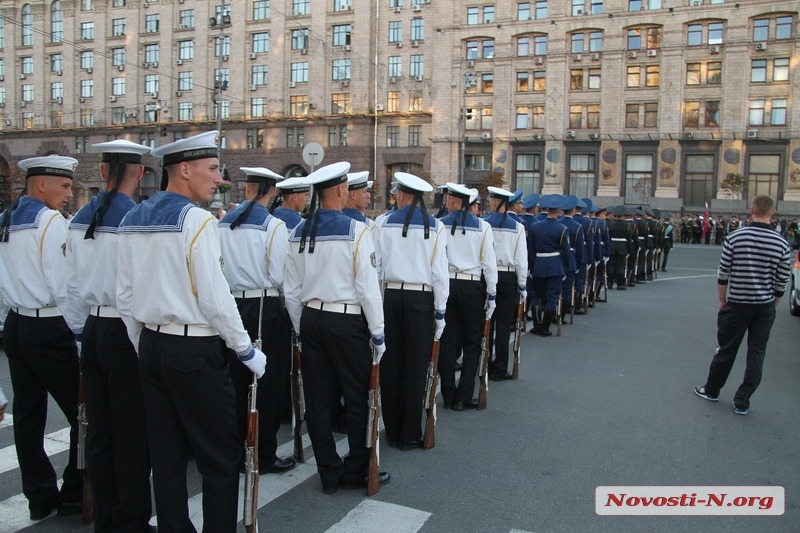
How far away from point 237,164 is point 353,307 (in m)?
55.3

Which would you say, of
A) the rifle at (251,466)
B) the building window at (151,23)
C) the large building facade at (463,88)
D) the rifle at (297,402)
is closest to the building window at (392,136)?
the large building facade at (463,88)

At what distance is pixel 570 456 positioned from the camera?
5.59m

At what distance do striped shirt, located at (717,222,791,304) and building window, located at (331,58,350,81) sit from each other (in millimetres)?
50001

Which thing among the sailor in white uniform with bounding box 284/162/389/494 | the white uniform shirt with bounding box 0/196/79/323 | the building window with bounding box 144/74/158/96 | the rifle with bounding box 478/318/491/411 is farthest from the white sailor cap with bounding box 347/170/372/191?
the building window with bounding box 144/74/158/96

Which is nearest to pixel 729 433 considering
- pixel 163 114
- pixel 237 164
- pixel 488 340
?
pixel 488 340

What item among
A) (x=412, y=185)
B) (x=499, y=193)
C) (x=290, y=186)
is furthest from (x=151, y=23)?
(x=412, y=185)

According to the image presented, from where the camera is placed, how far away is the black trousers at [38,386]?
4.39 m

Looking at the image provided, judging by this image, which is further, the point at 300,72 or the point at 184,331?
the point at 300,72

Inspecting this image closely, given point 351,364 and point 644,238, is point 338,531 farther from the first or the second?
point 644,238

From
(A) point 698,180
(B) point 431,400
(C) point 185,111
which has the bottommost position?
(B) point 431,400

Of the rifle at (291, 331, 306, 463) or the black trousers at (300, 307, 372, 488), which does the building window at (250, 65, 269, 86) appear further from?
the black trousers at (300, 307, 372, 488)

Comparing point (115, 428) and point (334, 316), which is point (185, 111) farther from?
point (115, 428)

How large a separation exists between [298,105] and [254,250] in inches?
2074

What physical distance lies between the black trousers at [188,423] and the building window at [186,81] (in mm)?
59337
